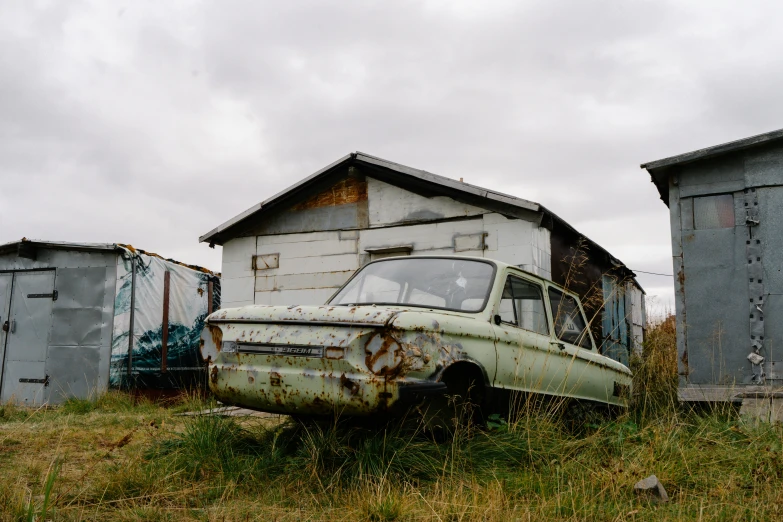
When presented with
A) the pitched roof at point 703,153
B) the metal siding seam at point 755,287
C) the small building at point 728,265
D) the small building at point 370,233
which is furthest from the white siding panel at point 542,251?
the metal siding seam at point 755,287

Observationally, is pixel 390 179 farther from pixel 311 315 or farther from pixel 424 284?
pixel 311 315

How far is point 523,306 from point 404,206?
569 cm

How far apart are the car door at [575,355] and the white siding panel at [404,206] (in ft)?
13.4

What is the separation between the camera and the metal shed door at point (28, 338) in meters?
11.9

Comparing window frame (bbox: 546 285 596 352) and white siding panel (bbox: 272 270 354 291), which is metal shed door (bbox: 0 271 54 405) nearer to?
white siding panel (bbox: 272 270 354 291)

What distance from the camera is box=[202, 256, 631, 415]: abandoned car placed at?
3934mm

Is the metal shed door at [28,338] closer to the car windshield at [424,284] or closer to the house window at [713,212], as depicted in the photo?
the car windshield at [424,284]

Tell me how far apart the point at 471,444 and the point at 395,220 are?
22.0ft

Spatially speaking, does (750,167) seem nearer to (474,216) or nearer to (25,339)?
(474,216)

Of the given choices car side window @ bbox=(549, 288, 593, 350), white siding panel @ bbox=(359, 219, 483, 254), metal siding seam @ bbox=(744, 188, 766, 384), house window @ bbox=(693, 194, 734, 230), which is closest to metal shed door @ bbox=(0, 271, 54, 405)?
white siding panel @ bbox=(359, 219, 483, 254)

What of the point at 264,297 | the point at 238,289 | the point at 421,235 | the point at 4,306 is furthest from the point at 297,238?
the point at 4,306

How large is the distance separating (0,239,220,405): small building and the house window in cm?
905

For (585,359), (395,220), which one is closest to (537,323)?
(585,359)

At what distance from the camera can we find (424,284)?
5.07m
